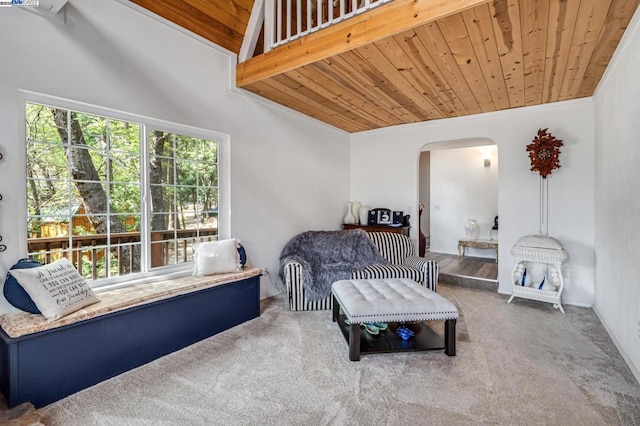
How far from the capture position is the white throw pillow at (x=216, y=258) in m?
2.83

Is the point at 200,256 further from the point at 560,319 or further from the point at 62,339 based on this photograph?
the point at 560,319

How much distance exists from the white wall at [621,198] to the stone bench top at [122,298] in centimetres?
303

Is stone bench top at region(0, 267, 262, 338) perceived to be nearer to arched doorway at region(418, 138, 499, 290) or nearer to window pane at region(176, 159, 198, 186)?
window pane at region(176, 159, 198, 186)

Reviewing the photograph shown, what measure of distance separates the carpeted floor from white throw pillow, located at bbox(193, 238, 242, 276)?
0.58 m

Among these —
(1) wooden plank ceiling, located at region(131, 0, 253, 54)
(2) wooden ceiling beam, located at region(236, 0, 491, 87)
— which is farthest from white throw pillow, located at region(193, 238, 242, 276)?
(1) wooden plank ceiling, located at region(131, 0, 253, 54)

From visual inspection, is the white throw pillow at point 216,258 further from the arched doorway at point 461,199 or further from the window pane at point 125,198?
the arched doorway at point 461,199

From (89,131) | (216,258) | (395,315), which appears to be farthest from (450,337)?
(89,131)

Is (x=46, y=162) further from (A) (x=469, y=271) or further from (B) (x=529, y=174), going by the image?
(A) (x=469, y=271)

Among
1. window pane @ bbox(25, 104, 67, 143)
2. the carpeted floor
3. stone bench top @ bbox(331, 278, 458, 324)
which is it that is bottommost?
the carpeted floor

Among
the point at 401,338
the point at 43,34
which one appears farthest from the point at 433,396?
the point at 43,34

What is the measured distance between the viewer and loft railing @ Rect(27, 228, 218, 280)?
7.18 feet

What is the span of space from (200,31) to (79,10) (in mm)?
985

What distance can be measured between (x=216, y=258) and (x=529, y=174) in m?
3.89

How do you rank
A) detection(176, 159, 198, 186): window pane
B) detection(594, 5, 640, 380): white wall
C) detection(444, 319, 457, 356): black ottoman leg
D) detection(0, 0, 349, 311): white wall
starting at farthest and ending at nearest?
detection(176, 159, 198, 186): window pane, detection(444, 319, 457, 356): black ottoman leg, detection(594, 5, 640, 380): white wall, detection(0, 0, 349, 311): white wall
